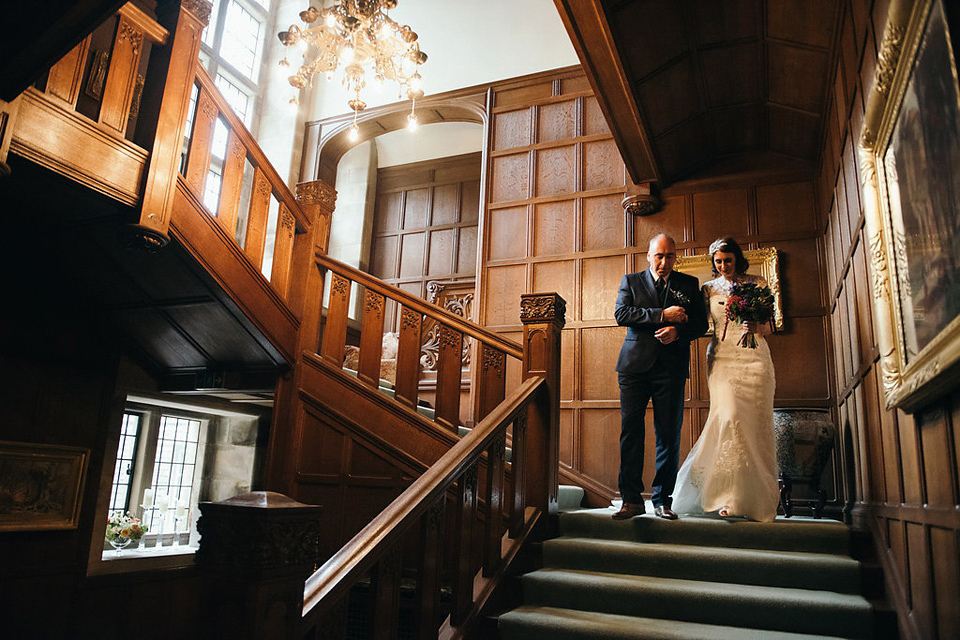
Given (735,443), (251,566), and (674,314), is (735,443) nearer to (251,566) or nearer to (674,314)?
(674,314)

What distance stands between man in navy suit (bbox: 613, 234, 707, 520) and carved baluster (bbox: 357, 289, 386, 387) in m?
1.64

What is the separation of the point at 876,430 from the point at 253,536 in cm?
278

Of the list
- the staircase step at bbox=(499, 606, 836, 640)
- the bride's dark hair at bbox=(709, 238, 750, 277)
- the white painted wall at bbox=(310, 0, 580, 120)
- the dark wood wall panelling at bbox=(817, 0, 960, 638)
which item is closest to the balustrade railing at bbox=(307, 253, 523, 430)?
the bride's dark hair at bbox=(709, 238, 750, 277)

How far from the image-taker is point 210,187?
8.26m

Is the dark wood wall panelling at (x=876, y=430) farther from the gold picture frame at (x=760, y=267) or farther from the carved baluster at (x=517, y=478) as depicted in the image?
the carved baluster at (x=517, y=478)

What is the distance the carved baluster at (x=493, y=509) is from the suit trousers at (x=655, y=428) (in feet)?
2.43

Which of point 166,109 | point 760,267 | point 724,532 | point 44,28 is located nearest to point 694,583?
point 724,532

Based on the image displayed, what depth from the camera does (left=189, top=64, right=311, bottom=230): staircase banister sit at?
3734mm

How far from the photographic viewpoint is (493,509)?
3170 millimetres

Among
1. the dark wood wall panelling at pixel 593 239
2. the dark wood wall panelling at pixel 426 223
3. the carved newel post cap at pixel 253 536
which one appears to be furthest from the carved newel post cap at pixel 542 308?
the dark wood wall panelling at pixel 426 223

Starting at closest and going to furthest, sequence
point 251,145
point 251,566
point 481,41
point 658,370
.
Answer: point 251,566, point 658,370, point 251,145, point 481,41

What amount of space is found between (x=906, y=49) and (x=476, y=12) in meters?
6.42

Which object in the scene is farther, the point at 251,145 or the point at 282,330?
the point at 282,330

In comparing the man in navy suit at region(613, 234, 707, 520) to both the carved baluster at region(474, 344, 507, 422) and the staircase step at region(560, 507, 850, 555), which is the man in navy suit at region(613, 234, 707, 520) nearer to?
the staircase step at region(560, 507, 850, 555)
